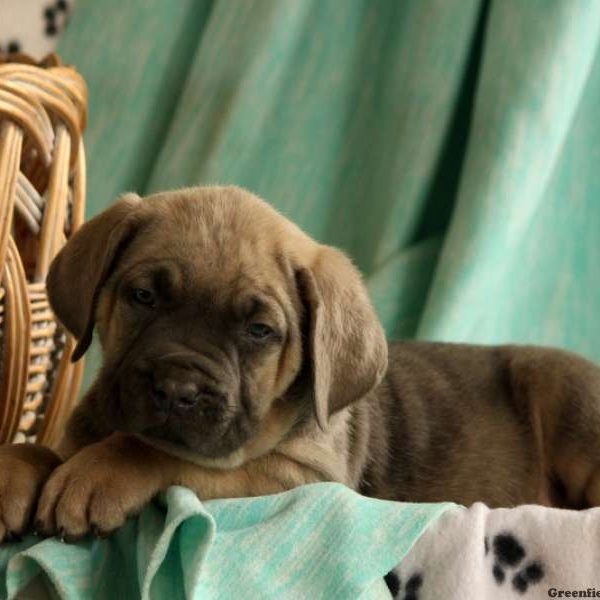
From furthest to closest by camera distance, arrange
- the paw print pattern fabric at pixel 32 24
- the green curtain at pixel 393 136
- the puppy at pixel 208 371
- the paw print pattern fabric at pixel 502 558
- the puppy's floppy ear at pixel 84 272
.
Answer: the paw print pattern fabric at pixel 32 24 < the green curtain at pixel 393 136 < the puppy's floppy ear at pixel 84 272 < the puppy at pixel 208 371 < the paw print pattern fabric at pixel 502 558

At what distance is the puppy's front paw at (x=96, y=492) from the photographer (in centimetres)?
220

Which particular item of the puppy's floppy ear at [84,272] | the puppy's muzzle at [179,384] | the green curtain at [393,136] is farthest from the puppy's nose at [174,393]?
the green curtain at [393,136]

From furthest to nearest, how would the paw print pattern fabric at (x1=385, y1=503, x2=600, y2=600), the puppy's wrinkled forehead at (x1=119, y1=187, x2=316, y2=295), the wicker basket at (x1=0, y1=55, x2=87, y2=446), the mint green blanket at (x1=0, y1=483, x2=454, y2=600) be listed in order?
the wicker basket at (x1=0, y1=55, x2=87, y2=446), the puppy's wrinkled forehead at (x1=119, y1=187, x2=316, y2=295), the paw print pattern fabric at (x1=385, y1=503, x2=600, y2=600), the mint green blanket at (x1=0, y1=483, x2=454, y2=600)

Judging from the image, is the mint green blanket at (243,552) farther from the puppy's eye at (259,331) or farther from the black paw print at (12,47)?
the black paw print at (12,47)

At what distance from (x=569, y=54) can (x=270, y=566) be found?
271 centimetres

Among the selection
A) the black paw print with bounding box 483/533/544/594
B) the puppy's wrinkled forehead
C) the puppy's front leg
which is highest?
the puppy's wrinkled forehead

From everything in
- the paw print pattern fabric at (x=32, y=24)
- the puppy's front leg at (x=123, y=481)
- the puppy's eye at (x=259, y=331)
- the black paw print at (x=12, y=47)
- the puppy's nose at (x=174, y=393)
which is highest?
the paw print pattern fabric at (x=32, y=24)

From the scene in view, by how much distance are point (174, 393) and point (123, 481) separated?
0.26m

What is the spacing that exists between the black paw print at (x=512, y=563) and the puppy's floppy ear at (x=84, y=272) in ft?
3.82

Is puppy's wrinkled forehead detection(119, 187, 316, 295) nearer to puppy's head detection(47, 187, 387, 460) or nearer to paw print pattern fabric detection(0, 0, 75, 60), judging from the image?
puppy's head detection(47, 187, 387, 460)

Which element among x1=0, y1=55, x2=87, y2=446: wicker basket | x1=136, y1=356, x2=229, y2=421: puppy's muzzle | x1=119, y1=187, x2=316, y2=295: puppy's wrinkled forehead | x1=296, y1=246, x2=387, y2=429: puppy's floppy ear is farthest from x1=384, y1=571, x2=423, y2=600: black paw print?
x1=0, y1=55, x2=87, y2=446: wicker basket

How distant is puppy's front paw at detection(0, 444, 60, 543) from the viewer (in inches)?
87.8

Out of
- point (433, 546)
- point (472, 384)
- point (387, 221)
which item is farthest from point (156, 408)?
point (387, 221)

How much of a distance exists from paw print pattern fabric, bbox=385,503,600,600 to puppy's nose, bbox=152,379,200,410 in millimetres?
600
